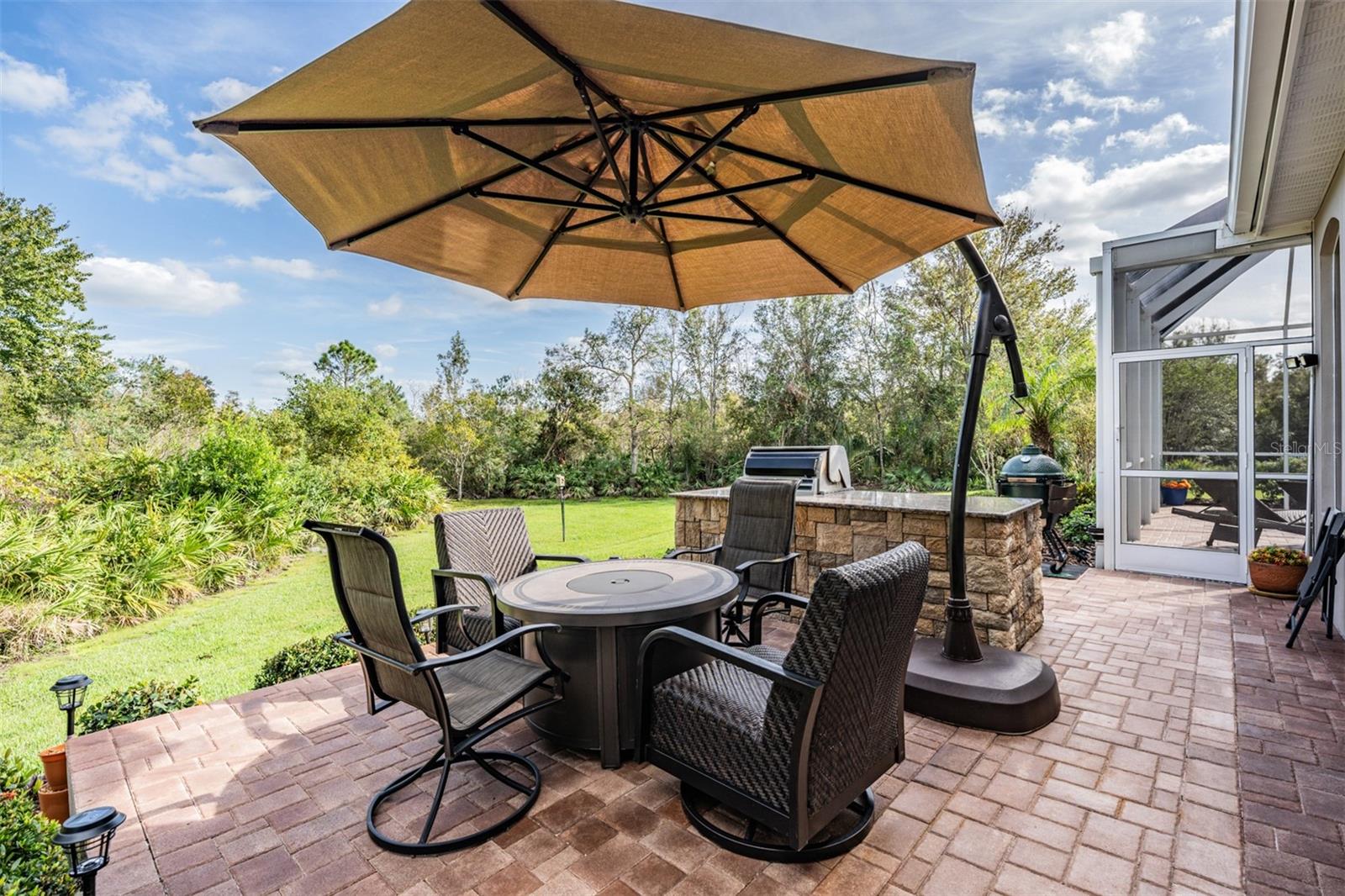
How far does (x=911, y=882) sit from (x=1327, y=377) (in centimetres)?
603

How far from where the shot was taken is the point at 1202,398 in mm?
6098

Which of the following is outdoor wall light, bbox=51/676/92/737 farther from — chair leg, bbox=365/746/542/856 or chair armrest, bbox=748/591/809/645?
chair armrest, bbox=748/591/809/645

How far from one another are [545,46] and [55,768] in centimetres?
365

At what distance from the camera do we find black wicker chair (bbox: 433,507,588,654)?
3.34m

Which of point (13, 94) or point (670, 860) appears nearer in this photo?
point (670, 860)

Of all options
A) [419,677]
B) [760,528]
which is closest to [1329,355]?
[760,528]

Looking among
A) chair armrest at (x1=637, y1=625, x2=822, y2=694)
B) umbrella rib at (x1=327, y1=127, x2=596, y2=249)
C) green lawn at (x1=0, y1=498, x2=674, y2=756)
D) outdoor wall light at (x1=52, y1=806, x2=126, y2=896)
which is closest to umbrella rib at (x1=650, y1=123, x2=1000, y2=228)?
umbrella rib at (x1=327, y1=127, x2=596, y2=249)

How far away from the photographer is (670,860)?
6.77ft

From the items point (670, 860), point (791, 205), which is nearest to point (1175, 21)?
point (791, 205)

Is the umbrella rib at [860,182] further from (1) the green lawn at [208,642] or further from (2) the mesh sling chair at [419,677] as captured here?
(1) the green lawn at [208,642]

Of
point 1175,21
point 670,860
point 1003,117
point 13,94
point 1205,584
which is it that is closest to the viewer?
point 670,860

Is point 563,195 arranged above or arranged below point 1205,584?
above

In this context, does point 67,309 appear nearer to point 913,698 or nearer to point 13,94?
point 13,94

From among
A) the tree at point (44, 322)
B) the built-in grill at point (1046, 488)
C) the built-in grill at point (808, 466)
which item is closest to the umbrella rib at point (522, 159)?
the built-in grill at point (808, 466)
